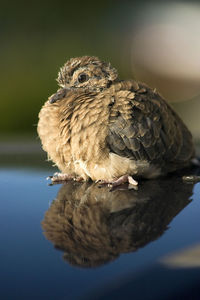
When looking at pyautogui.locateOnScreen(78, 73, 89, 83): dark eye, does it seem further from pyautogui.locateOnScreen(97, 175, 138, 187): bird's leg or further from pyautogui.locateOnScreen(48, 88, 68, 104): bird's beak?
pyautogui.locateOnScreen(97, 175, 138, 187): bird's leg

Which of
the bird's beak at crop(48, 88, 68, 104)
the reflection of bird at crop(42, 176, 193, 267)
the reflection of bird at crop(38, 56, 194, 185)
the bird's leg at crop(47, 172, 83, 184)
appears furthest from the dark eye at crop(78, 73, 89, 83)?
the reflection of bird at crop(42, 176, 193, 267)

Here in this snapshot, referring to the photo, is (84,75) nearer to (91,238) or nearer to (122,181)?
(122,181)

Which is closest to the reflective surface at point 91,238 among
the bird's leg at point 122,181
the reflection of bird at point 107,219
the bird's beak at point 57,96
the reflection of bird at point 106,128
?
the reflection of bird at point 107,219

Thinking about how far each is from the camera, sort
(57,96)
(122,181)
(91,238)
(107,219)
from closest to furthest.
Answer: (91,238) < (107,219) < (122,181) < (57,96)

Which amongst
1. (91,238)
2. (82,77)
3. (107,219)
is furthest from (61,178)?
(91,238)

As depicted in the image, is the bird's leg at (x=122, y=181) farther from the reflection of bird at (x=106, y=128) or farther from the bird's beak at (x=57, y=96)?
the bird's beak at (x=57, y=96)

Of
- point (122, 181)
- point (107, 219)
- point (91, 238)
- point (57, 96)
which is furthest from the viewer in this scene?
point (57, 96)
